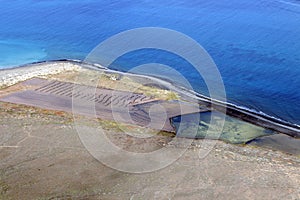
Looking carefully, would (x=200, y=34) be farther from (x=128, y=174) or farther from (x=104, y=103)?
(x=128, y=174)

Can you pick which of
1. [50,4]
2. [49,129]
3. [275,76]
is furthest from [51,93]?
[50,4]

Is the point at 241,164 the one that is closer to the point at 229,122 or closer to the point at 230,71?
the point at 229,122

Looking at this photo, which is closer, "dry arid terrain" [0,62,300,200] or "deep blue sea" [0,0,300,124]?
"dry arid terrain" [0,62,300,200]


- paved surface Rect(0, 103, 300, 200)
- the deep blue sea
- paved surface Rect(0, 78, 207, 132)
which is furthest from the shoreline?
paved surface Rect(0, 103, 300, 200)

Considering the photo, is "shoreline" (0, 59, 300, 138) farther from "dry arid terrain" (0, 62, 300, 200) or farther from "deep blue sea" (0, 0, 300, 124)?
"dry arid terrain" (0, 62, 300, 200)

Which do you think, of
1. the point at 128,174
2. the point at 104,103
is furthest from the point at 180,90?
the point at 128,174
